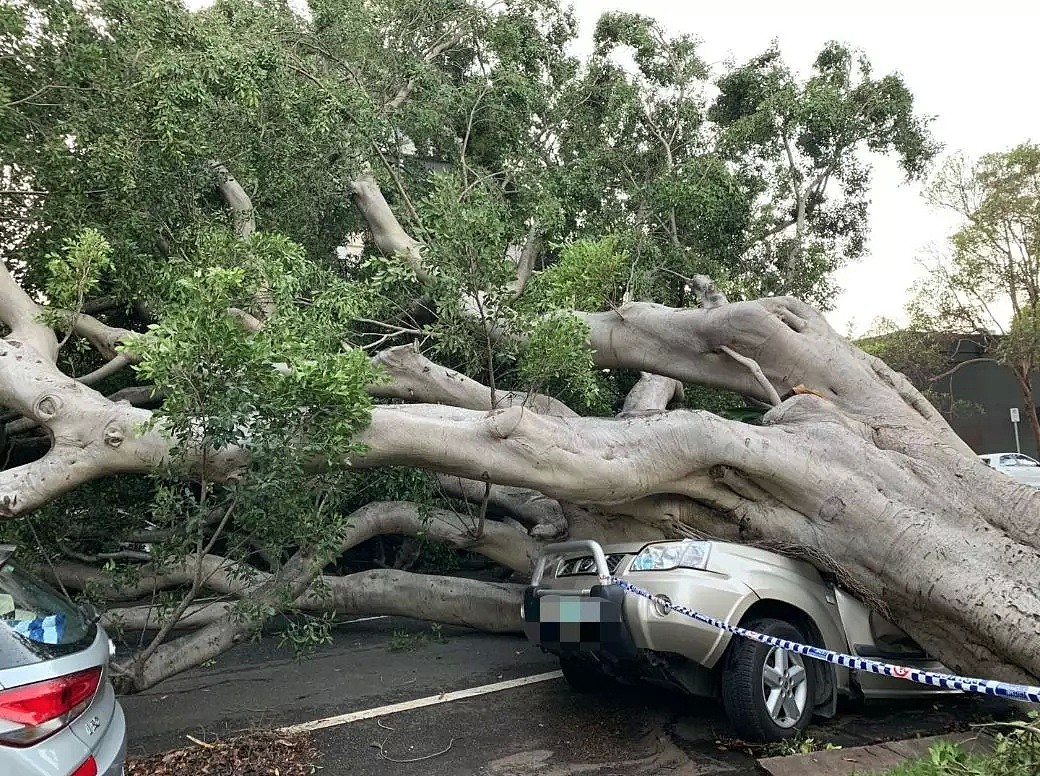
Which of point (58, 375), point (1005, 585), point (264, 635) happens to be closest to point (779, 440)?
point (1005, 585)

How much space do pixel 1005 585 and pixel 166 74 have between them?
25.2 feet

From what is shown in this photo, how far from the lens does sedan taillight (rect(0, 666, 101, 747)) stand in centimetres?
251

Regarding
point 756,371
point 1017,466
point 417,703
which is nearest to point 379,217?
point 756,371

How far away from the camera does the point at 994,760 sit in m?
3.00

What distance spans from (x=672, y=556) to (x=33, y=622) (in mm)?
3270

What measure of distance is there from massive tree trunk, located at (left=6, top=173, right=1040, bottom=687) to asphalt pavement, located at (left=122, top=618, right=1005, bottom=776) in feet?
1.66

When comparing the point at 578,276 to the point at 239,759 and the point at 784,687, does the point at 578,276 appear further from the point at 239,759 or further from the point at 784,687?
the point at 239,759

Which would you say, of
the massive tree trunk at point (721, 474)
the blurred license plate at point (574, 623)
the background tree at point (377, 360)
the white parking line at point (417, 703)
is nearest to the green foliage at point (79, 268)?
the background tree at point (377, 360)

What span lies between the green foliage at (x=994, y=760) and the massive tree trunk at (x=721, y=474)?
1.65 meters

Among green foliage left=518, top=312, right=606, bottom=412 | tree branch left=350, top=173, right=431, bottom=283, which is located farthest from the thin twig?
tree branch left=350, top=173, right=431, bottom=283

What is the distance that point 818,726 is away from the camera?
4.84 metres

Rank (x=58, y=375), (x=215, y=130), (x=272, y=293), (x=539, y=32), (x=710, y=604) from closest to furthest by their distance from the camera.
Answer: (x=710, y=604) < (x=58, y=375) < (x=272, y=293) < (x=215, y=130) < (x=539, y=32)

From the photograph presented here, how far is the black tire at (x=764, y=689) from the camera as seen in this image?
441 centimetres

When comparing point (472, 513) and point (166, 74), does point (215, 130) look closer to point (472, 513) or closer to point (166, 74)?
point (166, 74)
